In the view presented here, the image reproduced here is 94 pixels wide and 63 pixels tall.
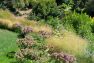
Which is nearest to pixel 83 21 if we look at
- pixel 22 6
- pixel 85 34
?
pixel 85 34

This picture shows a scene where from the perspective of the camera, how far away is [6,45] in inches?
592

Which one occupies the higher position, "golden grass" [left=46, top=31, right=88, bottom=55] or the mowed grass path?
"golden grass" [left=46, top=31, right=88, bottom=55]

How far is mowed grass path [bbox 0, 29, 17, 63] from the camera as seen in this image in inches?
513

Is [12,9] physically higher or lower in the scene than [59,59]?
lower

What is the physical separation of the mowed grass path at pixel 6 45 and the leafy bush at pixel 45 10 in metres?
6.58

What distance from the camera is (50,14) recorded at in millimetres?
24875

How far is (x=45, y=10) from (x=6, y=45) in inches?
404

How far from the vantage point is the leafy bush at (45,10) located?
2459 centimetres

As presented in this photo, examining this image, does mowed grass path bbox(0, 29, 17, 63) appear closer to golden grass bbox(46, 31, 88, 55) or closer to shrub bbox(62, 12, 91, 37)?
golden grass bbox(46, 31, 88, 55)

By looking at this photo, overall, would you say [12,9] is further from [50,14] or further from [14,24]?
[14,24]

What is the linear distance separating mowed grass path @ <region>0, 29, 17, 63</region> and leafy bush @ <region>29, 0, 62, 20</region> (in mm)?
6583

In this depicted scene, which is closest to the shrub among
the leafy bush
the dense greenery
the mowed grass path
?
the dense greenery

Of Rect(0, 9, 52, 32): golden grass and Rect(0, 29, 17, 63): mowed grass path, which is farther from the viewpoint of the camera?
Rect(0, 9, 52, 32): golden grass

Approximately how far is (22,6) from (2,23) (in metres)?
7.92
